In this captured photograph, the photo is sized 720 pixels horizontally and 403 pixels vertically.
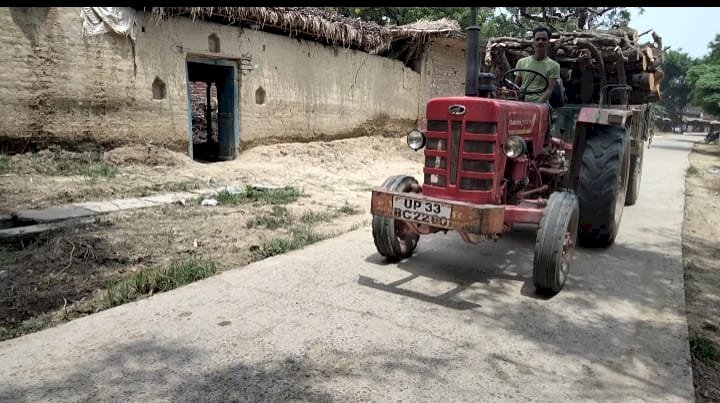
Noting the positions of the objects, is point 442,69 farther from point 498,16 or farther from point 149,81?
point 498,16

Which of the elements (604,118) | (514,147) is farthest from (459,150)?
(604,118)

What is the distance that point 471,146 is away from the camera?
371cm

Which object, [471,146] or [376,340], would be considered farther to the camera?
[471,146]

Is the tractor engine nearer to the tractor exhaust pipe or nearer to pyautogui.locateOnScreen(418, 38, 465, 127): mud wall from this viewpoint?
the tractor exhaust pipe

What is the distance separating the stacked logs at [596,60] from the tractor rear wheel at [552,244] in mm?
3052

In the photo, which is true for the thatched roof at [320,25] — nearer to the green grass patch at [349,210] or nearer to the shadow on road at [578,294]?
the green grass patch at [349,210]

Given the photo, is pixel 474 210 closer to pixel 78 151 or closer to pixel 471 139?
pixel 471 139

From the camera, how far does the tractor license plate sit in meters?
3.49

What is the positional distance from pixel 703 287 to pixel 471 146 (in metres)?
2.37

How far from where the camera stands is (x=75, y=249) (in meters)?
4.42

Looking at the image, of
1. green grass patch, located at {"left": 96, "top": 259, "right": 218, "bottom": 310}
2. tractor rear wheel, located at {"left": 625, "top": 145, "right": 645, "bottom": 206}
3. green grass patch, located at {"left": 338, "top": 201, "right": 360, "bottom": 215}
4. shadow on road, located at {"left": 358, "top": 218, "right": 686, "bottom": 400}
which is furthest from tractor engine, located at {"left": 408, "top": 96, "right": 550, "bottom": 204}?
tractor rear wheel, located at {"left": 625, "top": 145, "right": 645, "bottom": 206}

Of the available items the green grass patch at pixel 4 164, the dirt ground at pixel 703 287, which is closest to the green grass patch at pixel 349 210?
the dirt ground at pixel 703 287

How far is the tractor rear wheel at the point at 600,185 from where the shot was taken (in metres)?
4.58
